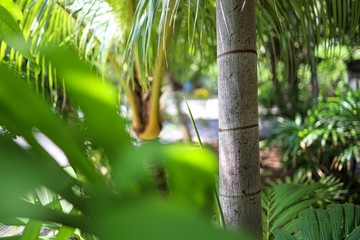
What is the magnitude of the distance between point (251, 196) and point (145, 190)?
63 centimetres

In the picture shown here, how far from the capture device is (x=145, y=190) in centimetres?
26

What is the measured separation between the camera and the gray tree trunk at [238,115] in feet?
2.62

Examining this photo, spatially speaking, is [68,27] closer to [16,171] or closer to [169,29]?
[169,29]

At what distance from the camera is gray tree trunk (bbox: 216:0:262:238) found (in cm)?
80

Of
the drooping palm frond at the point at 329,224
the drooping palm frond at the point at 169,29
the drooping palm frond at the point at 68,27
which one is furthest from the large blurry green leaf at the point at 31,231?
the drooping palm frond at the point at 68,27

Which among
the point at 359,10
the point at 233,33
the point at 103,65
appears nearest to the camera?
the point at 233,33

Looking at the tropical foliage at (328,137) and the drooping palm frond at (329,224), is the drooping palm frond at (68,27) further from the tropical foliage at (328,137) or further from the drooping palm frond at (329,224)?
the tropical foliage at (328,137)

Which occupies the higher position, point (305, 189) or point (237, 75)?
point (237, 75)

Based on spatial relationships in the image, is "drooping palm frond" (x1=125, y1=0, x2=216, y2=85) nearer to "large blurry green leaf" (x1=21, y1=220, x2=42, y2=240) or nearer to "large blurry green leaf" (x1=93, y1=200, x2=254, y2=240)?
"large blurry green leaf" (x1=21, y1=220, x2=42, y2=240)

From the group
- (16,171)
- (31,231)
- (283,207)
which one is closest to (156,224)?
(16,171)

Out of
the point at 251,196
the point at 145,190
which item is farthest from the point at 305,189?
the point at 145,190

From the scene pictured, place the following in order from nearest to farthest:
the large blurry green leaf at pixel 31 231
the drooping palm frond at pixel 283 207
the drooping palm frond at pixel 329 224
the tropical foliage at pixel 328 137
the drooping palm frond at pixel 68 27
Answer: the large blurry green leaf at pixel 31 231
the drooping palm frond at pixel 329 224
the drooping palm frond at pixel 283 207
the drooping palm frond at pixel 68 27
the tropical foliage at pixel 328 137

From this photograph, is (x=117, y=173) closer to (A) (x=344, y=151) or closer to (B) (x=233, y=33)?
(B) (x=233, y=33)

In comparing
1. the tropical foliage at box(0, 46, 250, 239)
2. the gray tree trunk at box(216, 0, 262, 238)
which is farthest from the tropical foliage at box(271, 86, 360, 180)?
the tropical foliage at box(0, 46, 250, 239)
